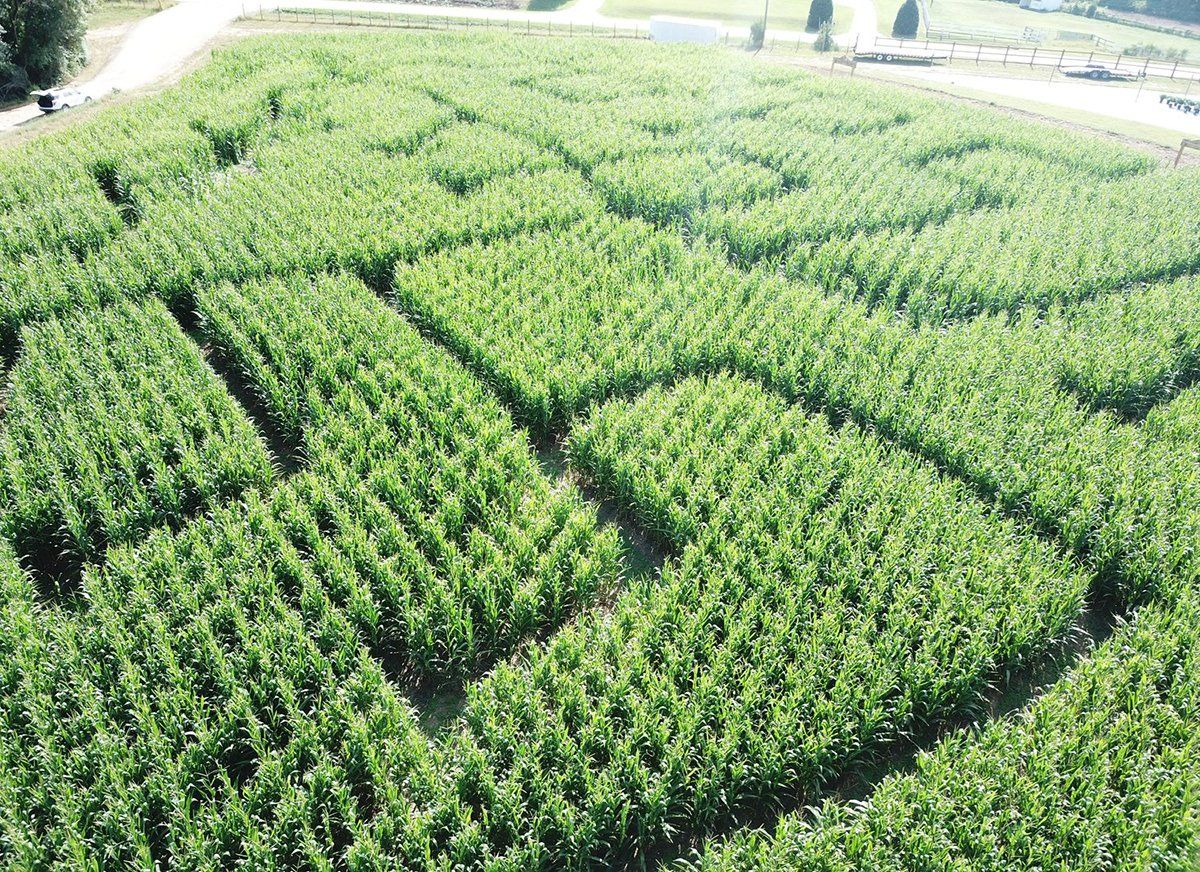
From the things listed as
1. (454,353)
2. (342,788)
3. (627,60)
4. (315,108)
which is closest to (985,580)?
(342,788)

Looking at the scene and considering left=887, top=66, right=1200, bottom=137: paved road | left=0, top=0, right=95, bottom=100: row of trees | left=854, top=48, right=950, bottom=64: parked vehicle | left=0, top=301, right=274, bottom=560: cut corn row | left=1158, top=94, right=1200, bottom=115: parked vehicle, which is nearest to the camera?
left=0, top=301, right=274, bottom=560: cut corn row

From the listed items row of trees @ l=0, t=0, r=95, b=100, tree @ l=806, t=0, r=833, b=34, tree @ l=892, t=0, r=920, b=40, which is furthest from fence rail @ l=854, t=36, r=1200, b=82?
row of trees @ l=0, t=0, r=95, b=100

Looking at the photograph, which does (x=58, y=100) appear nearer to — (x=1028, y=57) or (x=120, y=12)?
(x=120, y=12)

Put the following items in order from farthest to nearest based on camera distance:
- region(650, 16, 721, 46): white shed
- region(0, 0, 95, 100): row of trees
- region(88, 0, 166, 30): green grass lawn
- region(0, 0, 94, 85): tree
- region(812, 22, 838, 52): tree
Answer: region(812, 22, 838, 52): tree
region(650, 16, 721, 46): white shed
region(88, 0, 166, 30): green grass lawn
region(0, 0, 94, 85): tree
region(0, 0, 95, 100): row of trees

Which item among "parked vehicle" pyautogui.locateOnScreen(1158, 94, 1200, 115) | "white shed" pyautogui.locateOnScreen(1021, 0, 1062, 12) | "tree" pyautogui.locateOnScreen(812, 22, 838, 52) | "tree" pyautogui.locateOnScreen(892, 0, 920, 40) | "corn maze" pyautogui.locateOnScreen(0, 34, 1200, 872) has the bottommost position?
"corn maze" pyautogui.locateOnScreen(0, 34, 1200, 872)

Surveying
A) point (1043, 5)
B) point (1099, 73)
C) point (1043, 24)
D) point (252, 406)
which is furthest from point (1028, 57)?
point (252, 406)

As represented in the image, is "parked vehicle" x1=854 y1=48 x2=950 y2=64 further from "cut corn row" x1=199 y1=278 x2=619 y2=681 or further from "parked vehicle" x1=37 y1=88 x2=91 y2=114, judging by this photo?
"cut corn row" x1=199 y1=278 x2=619 y2=681
